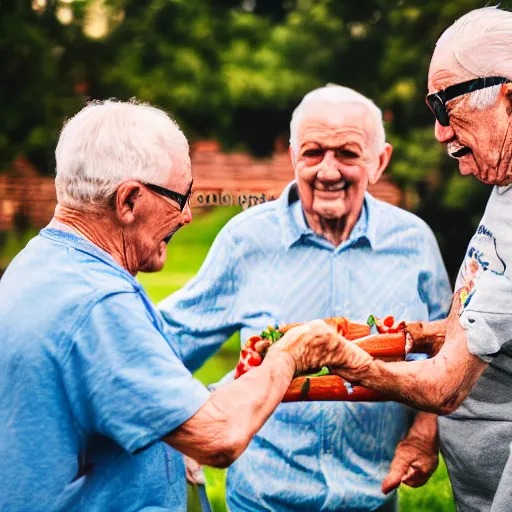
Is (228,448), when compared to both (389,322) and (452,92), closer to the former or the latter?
(389,322)

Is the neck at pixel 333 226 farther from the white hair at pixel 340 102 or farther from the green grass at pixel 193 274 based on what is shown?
the green grass at pixel 193 274

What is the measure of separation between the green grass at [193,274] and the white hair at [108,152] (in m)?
1.50

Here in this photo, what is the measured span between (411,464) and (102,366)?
5.45 feet

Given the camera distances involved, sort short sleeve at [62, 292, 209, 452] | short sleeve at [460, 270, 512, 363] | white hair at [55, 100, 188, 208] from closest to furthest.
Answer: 1. short sleeve at [62, 292, 209, 452]
2. white hair at [55, 100, 188, 208]
3. short sleeve at [460, 270, 512, 363]

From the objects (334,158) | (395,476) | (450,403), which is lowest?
(395,476)

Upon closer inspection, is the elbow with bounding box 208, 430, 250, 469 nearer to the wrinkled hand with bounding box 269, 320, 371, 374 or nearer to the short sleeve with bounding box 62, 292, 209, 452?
the short sleeve with bounding box 62, 292, 209, 452

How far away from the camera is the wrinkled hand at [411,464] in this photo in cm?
342

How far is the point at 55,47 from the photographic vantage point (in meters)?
10.2

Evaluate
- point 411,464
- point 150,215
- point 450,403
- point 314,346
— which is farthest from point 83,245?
point 411,464

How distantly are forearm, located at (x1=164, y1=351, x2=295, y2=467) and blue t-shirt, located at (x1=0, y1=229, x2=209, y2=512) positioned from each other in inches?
1.6

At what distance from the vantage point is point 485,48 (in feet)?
8.92

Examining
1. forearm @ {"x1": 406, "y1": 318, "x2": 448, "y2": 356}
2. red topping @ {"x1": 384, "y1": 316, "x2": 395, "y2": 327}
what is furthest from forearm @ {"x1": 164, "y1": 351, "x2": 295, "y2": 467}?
forearm @ {"x1": 406, "y1": 318, "x2": 448, "y2": 356}

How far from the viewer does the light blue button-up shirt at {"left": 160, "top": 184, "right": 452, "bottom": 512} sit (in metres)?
3.39

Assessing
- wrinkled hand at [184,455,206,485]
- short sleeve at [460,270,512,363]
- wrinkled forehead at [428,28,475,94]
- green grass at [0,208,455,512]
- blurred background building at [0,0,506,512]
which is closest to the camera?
short sleeve at [460,270,512,363]
